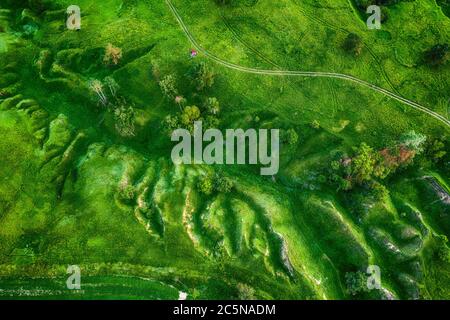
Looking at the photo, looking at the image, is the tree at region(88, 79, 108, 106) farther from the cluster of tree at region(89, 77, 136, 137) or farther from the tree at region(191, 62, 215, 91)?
the tree at region(191, 62, 215, 91)

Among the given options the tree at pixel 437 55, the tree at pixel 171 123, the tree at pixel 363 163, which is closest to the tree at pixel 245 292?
the tree at pixel 363 163

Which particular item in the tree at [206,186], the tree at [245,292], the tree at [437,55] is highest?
the tree at [437,55]

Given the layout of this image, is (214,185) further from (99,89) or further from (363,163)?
(99,89)

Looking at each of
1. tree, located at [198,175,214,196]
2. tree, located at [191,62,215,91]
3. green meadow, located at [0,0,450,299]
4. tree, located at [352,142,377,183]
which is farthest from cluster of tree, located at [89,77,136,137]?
tree, located at [352,142,377,183]

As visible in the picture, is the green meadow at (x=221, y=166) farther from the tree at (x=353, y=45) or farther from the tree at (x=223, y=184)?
the tree at (x=353, y=45)

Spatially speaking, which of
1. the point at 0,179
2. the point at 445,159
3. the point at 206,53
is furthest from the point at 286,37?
the point at 0,179

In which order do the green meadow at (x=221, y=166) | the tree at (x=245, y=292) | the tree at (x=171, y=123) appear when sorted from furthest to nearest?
the tree at (x=171, y=123) → the green meadow at (x=221, y=166) → the tree at (x=245, y=292)

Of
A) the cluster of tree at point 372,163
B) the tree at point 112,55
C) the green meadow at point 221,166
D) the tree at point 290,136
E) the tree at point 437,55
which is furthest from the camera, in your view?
the tree at point 112,55
